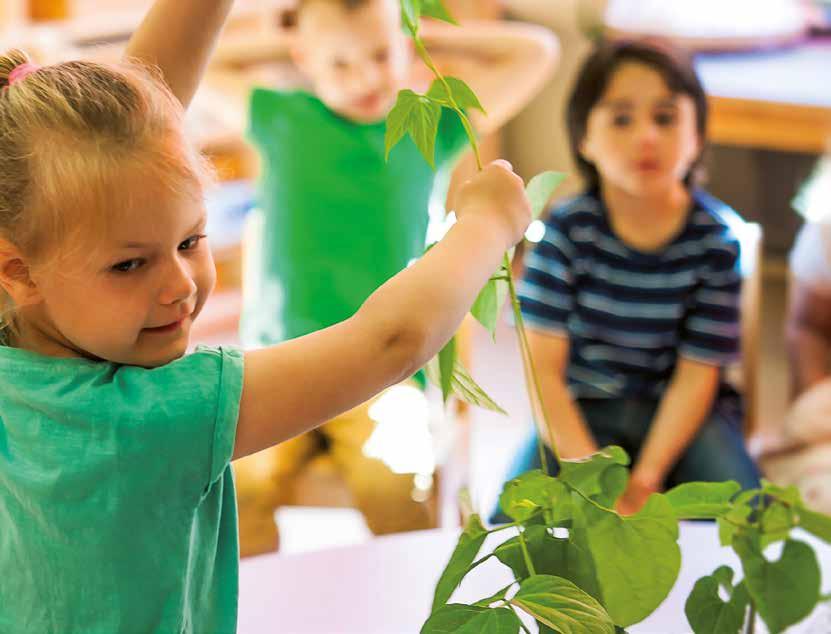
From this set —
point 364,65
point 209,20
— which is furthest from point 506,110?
point 209,20

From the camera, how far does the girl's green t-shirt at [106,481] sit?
66 centimetres

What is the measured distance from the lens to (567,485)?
763 millimetres

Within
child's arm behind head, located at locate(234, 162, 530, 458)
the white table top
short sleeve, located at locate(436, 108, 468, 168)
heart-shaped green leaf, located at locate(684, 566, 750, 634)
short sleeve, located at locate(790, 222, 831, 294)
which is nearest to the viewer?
child's arm behind head, located at locate(234, 162, 530, 458)

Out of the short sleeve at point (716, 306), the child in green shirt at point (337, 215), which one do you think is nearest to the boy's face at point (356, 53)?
the child in green shirt at point (337, 215)

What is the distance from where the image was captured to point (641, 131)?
173cm

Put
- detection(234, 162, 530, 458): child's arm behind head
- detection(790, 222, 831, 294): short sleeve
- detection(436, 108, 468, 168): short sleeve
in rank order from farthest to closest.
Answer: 1. detection(790, 222, 831, 294): short sleeve
2. detection(436, 108, 468, 168): short sleeve
3. detection(234, 162, 530, 458): child's arm behind head

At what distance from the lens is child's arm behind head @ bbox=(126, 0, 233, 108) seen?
828 millimetres

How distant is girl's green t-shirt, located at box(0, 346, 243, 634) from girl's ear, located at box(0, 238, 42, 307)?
0.11ft

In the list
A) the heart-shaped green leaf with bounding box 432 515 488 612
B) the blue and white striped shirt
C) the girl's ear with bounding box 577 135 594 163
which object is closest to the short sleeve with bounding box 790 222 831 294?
the blue and white striped shirt

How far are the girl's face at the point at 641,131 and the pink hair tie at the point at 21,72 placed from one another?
3.76 feet

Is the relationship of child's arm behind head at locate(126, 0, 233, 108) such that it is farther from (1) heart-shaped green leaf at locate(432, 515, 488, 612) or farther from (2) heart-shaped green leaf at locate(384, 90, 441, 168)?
(1) heart-shaped green leaf at locate(432, 515, 488, 612)

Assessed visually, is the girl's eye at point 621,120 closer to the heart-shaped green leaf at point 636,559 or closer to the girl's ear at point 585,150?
the girl's ear at point 585,150

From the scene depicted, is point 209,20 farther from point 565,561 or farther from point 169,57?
point 565,561

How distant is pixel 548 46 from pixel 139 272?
1.62 m
